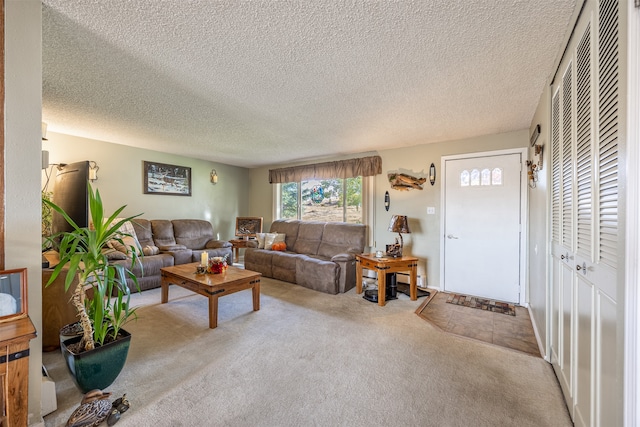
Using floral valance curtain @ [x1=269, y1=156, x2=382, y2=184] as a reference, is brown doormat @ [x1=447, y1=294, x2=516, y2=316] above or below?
below

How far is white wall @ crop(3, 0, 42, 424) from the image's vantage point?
4.24ft

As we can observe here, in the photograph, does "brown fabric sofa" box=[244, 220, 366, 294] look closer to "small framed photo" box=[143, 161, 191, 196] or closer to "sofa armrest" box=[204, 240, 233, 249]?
"sofa armrest" box=[204, 240, 233, 249]

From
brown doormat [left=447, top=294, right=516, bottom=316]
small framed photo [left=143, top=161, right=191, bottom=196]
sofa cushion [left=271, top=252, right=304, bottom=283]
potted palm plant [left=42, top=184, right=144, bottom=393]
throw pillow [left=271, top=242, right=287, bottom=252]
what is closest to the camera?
potted palm plant [left=42, top=184, right=144, bottom=393]

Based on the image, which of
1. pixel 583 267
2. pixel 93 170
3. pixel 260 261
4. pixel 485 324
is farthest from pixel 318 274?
pixel 93 170

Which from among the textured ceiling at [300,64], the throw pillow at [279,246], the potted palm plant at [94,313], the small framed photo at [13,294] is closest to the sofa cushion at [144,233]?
the textured ceiling at [300,64]

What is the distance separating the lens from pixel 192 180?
5371 mm

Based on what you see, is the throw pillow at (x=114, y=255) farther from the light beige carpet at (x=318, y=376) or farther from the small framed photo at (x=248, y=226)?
the small framed photo at (x=248, y=226)

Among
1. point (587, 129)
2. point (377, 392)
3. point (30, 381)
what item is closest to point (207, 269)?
point (30, 381)

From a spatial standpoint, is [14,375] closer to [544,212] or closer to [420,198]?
[544,212]

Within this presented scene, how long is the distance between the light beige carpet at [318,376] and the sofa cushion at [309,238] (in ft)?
6.49

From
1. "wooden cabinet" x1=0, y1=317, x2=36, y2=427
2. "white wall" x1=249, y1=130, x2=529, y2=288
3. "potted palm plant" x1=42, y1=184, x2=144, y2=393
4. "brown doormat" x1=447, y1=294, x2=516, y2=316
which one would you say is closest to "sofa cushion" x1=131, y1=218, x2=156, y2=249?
"potted palm plant" x1=42, y1=184, x2=144, y2=393

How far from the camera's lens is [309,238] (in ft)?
16.1

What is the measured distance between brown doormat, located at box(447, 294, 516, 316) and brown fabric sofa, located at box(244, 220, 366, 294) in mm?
1419

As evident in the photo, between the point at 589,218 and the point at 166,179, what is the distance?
5668 mm
